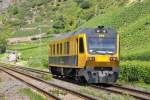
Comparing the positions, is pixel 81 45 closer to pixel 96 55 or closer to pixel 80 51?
pixel 80 51

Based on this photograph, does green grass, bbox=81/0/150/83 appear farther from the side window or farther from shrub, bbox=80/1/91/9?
shrub, bbox=80/1/91/9

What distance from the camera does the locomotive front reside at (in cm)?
3155

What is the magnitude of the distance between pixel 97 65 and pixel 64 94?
5.36 metres

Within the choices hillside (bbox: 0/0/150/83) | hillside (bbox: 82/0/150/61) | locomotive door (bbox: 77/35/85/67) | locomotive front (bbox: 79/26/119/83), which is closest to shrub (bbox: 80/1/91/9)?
hillside (bbox: 0/0/150/83)

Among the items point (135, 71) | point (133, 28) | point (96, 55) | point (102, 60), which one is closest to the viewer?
point (102, 60)

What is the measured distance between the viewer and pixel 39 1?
196125mm

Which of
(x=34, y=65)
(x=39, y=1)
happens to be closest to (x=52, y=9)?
(x=39, y=1)

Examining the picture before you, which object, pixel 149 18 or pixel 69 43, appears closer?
pixel 69 43

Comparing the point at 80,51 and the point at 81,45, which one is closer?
the point at 81,45

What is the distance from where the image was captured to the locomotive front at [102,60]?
31547 mm

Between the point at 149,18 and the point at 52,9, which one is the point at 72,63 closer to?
the point at 149,18

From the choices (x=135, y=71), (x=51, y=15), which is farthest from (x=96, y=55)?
(x=51, y=15)

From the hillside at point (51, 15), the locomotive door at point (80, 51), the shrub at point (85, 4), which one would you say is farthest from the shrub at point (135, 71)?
the shrub at point (85, 4)

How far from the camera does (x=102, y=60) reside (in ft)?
103
